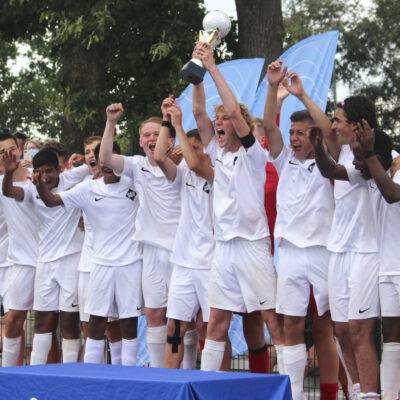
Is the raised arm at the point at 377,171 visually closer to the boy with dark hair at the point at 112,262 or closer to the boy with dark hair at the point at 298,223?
the boy with dark hair at the point at 298,223

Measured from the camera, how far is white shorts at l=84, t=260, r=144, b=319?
25.3 feet

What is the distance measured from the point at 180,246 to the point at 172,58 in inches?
288

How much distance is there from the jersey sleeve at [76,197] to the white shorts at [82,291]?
2.18ft

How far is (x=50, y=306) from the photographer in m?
8.15

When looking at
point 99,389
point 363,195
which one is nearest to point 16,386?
point 99,389

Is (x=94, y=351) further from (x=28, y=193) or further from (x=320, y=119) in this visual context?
(x=320, y=119)

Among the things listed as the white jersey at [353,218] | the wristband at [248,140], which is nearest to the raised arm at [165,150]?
the wristband at [248,140]

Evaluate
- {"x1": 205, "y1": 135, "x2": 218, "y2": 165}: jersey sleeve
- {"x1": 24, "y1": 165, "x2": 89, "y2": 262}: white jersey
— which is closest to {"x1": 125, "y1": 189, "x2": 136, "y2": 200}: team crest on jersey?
{"x1": 24, "y1": 165, "x2": 89, "y2": 262}: white jersey

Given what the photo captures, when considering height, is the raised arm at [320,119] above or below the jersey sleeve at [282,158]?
above

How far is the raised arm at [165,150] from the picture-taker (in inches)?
284

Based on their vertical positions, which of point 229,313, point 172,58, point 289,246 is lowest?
point 229,313

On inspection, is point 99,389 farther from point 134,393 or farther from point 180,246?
point 180,246

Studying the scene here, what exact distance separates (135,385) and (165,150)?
3.16 m

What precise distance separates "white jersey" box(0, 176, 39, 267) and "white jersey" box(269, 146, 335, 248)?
291cm
